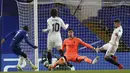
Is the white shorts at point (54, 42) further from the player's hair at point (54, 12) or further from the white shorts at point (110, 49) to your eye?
the white shorts at point (110, 49)

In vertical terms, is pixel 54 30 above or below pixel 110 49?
above

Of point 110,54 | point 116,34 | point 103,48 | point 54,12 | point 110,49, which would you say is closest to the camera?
point 54,12

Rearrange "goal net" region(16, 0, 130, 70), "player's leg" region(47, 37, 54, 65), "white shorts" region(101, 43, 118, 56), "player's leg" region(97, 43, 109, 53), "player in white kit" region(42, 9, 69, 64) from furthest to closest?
1. "goal net" region(16, 0, 130, 70)
2. "player's leg" region(97, 43, 109, 53)
3. "white shorts" region(101, 43, 118, 56)
4. "player's leg" region(47, 37, 54, 65)
5. "player in white kit" region(42, 9, 69, 64)

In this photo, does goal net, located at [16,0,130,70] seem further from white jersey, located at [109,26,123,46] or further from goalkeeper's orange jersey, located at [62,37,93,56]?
white jersey, located at [109,26,123,46]

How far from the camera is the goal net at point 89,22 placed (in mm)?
13906

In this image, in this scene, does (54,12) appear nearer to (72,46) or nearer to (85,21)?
(72,46)

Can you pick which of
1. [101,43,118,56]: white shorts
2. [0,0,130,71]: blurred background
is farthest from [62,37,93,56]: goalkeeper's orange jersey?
[0,0,130,71]: blurred background

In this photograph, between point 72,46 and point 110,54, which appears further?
point 110,54

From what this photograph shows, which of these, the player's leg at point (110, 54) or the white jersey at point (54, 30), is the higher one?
the white jersey at point (54, 30)

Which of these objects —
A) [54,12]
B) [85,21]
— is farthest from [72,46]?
[85,21]

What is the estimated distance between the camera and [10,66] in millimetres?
13633

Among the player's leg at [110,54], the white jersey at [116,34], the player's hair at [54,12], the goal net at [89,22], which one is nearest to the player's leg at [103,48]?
the player's leg at [110,54]

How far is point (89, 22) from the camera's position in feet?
51.7

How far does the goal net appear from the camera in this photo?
13906mm
